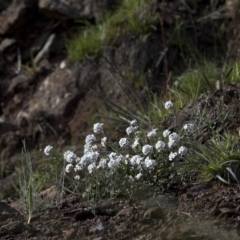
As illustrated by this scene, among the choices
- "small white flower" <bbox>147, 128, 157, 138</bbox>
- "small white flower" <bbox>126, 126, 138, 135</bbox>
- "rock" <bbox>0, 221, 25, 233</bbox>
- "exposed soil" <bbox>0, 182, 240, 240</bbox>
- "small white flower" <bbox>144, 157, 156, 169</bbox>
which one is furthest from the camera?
"small white flower" <bbox>126, 126, 138, 135</bbox>

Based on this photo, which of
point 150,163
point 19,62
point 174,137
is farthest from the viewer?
point 19,62

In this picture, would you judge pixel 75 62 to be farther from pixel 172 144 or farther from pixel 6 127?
pixel 172 144

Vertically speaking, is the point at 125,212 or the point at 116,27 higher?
the point at 116,27

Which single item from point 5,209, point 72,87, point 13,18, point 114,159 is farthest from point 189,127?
point 13,18

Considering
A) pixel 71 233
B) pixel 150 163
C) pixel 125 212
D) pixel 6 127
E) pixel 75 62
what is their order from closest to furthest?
pixel 71 233 → pixel 125 212 → pixel 150 163 → pixel 6 127 → pixel 75 62

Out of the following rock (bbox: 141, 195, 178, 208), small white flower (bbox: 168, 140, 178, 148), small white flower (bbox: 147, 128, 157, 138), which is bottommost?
rock (bbox: 141, 195, 178, 208)

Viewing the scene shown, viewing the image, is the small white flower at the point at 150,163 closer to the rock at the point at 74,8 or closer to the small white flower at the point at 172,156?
the small white flower at the point at 172,156

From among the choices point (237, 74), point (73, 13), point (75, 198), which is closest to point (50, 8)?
point (73, 13)

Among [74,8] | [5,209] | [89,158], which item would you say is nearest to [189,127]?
[89,158]

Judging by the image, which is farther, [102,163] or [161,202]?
[102,163]

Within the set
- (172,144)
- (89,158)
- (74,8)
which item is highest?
Answer: (74,8)

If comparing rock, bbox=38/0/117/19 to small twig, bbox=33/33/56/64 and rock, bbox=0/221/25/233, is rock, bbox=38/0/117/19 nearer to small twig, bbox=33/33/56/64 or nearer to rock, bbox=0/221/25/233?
small twig, bbox=33/33/56/64

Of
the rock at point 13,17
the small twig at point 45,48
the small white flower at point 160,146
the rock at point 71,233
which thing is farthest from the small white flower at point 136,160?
the rock at point 13,17

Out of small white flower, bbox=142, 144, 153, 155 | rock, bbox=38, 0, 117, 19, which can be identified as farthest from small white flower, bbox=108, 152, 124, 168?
rock, bbox=38, 0, 117, 19
